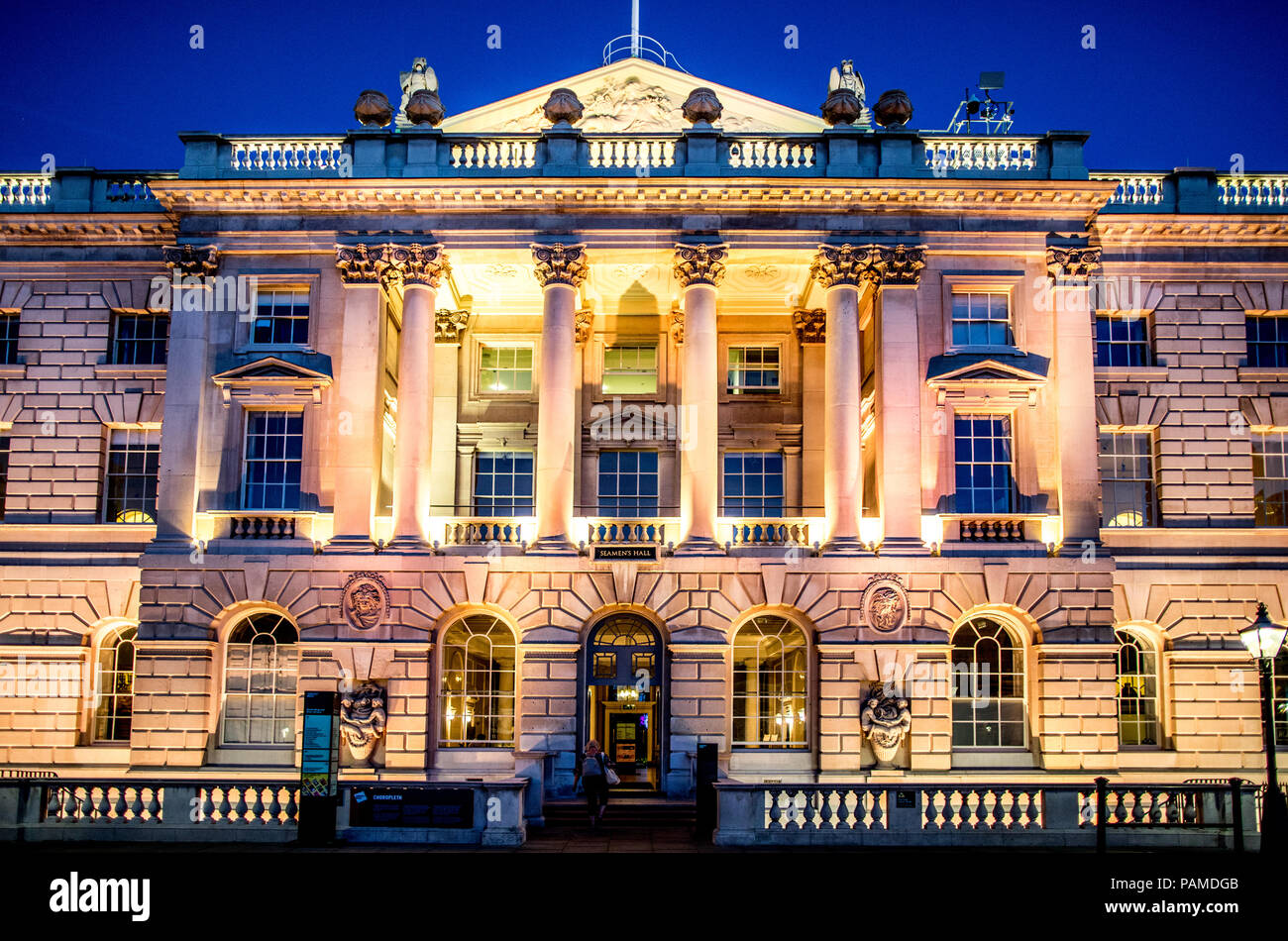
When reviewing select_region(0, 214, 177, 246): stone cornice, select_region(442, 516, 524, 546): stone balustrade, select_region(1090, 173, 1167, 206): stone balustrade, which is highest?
select_region(1090, 173, 1167, 206): stone balustrade

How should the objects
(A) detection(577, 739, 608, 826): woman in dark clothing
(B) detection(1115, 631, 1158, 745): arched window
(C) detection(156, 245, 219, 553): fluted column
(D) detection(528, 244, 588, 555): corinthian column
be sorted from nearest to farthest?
(A) detection(577, 739, 608, 826): woman in dark clothing → (D) detection(528, 244, 588, 555): corinthian column → (C) detection(156, 245, 219, 553): fluted column → (B) detection(1115, 631, 1158, 745): arched window

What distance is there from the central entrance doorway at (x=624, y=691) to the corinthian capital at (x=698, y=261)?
346 inches

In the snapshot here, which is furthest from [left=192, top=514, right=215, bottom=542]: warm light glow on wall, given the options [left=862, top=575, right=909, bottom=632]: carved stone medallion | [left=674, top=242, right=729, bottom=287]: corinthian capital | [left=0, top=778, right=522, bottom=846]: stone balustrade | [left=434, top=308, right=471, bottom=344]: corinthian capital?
[left=862, top=575, right=909, bottom=632]: carved stone medallion

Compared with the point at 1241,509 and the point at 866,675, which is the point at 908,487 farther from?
the point at 1241,509

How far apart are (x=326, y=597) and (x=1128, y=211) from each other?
23042 mm

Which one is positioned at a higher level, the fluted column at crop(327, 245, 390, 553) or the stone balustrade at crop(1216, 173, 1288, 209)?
the stone balustrade at crop(1216, 173, 1288, 209)

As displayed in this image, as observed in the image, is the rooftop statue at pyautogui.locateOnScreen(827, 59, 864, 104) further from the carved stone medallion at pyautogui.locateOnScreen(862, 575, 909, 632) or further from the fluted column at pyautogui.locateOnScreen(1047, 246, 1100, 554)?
the carved stone medallion at pyautogui.locateOnScreen(862, 575, 909, 632)

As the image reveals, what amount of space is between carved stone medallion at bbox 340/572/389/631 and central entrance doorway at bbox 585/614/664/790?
A: 203 inches

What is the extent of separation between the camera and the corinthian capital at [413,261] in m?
26.3

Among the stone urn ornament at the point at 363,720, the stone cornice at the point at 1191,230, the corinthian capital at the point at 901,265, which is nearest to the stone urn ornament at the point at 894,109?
the corinthian capital at the point at 901,265

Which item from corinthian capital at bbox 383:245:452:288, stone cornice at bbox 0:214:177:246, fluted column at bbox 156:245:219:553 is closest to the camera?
fluted column at bbox 156:245:219:553

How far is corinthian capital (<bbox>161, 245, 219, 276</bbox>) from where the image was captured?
86.6 ft

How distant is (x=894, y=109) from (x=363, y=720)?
2030 centimetres

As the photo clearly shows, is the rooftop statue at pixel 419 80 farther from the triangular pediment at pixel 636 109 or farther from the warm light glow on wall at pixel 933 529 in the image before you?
the warm light glow on wall at pixel 933 529
